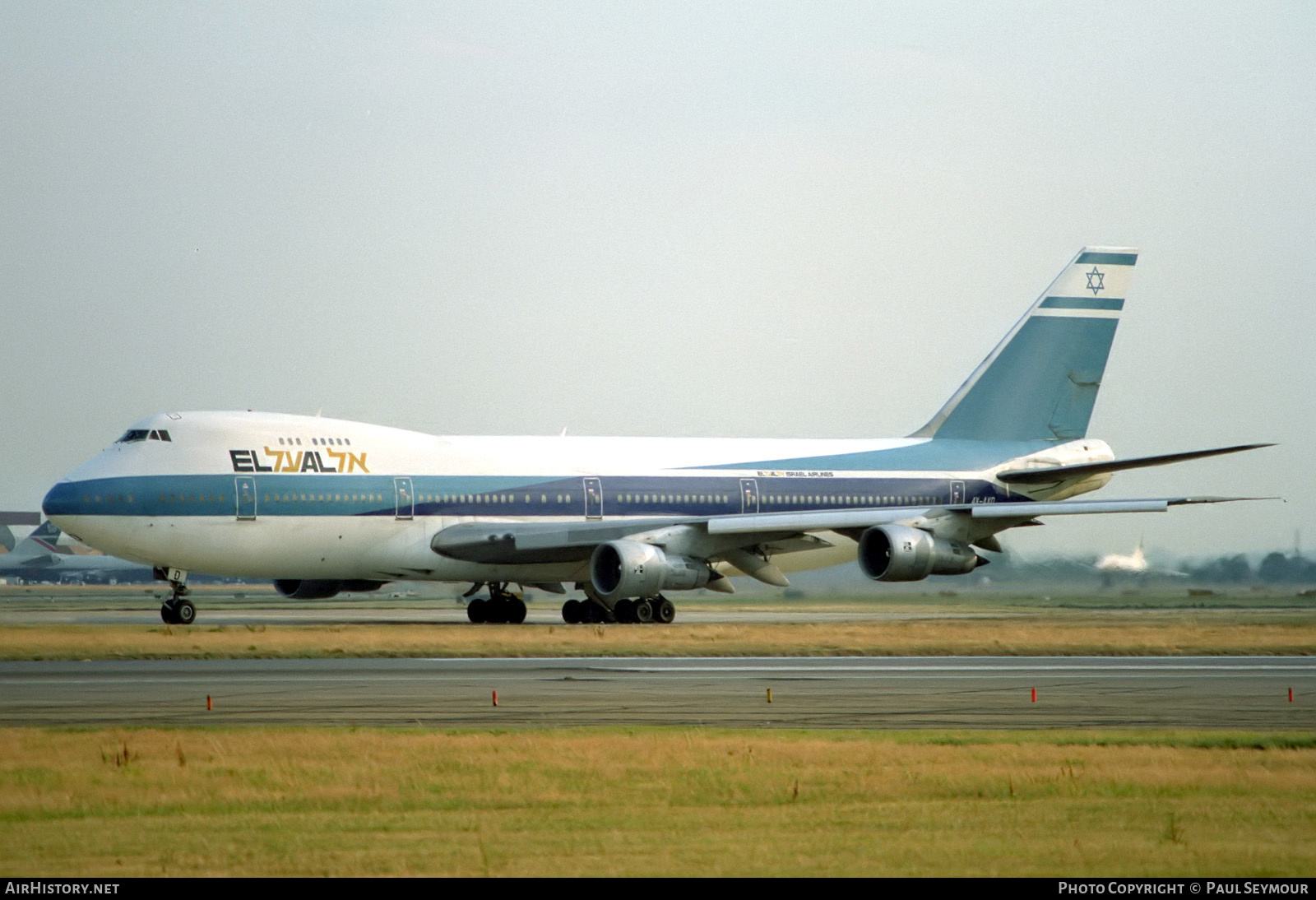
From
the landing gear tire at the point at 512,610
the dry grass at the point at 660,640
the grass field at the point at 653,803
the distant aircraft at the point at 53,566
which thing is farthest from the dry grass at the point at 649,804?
the distant aircraft at the point at 53,566

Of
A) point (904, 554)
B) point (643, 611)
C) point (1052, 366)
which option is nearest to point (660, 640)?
point (643, 611)

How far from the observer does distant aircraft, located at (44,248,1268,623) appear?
34562 millimetres

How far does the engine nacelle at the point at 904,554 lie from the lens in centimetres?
3662

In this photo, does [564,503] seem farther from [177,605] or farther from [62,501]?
[62,501]

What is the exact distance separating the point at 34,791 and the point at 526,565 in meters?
25.5

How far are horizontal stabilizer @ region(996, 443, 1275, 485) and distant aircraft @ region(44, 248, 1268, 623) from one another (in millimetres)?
72

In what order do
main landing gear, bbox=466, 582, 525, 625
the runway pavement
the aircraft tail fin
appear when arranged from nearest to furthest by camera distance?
the runway pavement → main landing gear, bbox=466, 582, 525, 625 → the aircraft tail fin

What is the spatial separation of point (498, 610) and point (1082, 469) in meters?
15.2

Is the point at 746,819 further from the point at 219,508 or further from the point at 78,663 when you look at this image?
the point at 219,508

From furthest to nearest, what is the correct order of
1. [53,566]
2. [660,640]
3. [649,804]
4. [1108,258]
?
[53,566]
[1108,258]
[660,640]
[649,804]

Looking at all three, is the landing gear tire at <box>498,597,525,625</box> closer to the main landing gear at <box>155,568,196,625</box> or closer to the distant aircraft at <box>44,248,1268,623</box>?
the distant aircraft at <box>44,248,1268,623</box>

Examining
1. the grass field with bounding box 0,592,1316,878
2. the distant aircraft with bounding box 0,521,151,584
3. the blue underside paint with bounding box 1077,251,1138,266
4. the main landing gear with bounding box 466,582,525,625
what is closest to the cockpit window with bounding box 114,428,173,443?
the main landing gear with bounding box 466,582,525,625

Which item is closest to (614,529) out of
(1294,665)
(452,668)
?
(452,668)

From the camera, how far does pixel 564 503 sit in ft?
126
